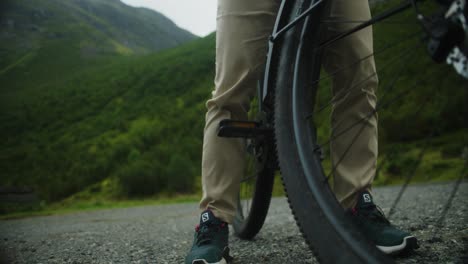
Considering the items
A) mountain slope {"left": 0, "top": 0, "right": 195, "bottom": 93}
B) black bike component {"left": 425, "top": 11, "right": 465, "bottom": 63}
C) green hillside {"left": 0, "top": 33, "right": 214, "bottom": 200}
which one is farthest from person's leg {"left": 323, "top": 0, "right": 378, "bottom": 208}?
mountain slope {"left": 0, "top": 0, "right": 195, "bottom": 93}

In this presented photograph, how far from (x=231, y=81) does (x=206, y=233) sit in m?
0.58

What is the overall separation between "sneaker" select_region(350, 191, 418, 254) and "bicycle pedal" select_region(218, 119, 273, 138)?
44 cm

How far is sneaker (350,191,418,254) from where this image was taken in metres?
1.22

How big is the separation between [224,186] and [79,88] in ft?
140

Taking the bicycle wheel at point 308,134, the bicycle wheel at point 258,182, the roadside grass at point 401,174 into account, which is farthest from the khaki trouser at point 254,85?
the roadside grass at point 401,174

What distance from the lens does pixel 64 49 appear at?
70.6 meters

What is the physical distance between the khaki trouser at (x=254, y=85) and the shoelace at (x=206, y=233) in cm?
5

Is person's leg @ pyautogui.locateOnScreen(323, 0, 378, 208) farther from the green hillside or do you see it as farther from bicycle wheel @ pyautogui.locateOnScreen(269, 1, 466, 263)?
the green hillside

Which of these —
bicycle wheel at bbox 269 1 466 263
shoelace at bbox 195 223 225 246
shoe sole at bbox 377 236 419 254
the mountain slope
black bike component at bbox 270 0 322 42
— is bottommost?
shoe sole at bbox 377 236 419 254

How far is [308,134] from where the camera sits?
34.3 inches

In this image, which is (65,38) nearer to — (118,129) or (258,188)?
(118,129)

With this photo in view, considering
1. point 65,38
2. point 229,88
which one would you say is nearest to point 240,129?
point 229,88

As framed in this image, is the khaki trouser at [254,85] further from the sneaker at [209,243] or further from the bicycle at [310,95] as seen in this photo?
the bicycle at [310,95]

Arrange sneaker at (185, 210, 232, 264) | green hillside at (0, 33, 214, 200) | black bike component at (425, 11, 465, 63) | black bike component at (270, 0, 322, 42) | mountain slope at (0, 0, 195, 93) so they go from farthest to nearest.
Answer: mountain slope at (0, 0, 195, 93) < green hillside at (0, 33, 214, 200) < sneaker at (185, 210, 232, 264) < black bike component at (270, 0, 322, 42) < black bike component at (425, 11, 465, 63)
